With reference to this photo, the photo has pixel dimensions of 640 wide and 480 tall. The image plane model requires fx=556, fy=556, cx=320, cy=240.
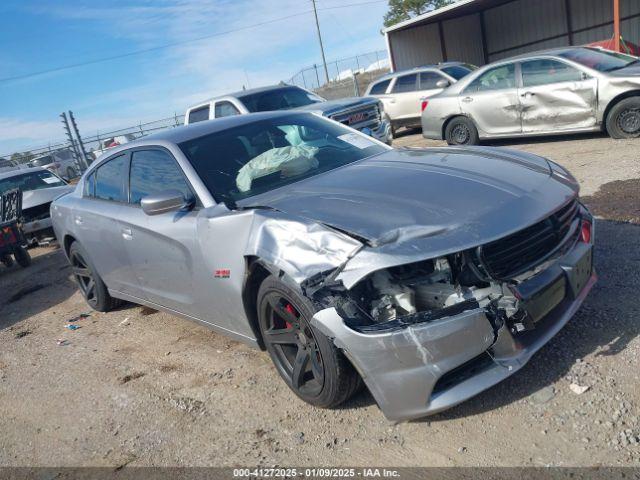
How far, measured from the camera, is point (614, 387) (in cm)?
280

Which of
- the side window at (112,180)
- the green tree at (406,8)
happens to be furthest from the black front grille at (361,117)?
the green tree at (406,8)

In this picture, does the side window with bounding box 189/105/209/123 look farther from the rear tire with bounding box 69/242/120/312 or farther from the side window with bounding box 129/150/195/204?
the side window with bounding box 129/150/195/204

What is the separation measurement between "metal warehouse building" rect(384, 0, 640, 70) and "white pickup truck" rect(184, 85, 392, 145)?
37.2 ft

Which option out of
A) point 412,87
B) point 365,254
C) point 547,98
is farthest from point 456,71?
point 365,254

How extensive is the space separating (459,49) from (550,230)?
2311cm

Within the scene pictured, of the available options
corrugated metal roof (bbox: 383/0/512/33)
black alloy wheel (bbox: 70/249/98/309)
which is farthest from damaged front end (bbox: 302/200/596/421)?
corrugated metal roof (bbox: 383/0/512/33)

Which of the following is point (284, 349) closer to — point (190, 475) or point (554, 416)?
point (190, 475)

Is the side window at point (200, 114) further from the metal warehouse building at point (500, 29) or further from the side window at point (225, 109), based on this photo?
the metal warehouse building at point (500, 29)

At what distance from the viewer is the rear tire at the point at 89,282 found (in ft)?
17.8

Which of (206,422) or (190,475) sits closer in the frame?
(190,475)

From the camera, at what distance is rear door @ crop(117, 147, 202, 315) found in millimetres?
3709

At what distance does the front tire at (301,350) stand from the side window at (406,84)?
37.2ft

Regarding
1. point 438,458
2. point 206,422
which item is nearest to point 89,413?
point 206,422

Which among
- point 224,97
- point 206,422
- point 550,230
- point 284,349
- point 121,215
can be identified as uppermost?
point 224,97
